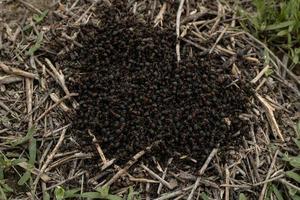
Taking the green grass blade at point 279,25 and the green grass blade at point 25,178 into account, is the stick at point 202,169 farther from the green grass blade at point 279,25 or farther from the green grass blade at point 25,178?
the green grass blade at point 279,25

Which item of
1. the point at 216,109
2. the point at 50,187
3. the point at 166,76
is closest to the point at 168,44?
the point at 166,76

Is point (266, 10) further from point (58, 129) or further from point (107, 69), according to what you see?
point (58, 129)

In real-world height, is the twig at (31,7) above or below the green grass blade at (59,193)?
above

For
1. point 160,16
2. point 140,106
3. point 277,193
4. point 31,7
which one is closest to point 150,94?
point 140,106

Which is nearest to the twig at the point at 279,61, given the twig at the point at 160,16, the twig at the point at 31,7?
the twig at the point at 160,16

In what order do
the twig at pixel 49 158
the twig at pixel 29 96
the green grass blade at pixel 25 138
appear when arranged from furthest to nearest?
the twig at pixel 29 96 < the green grass blade at pixel 25 138 < the twig at pixel 49 158

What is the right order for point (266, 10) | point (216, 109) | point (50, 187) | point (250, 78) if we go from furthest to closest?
point (266, 10) → point (250, 78) → point (216, 109) → point (50, 187)
